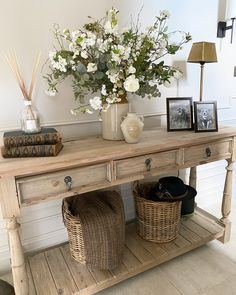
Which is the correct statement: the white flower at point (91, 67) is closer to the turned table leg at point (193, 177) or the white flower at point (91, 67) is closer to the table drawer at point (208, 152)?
the table drawer at point (208, 152)

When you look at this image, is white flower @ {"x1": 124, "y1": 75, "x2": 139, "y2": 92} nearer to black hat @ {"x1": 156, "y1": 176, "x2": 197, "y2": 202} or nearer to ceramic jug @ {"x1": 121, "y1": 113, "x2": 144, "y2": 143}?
ceramic jug @ {"x1": 121, "y1": 113, "x2": 144, "y2": 143}

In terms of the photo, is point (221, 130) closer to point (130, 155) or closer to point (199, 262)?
point (130, 155)

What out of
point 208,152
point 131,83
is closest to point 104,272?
point 208,152

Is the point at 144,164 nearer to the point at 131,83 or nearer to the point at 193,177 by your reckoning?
the point at 131,83

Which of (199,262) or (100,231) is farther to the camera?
(199,262)

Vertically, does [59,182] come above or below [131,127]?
below

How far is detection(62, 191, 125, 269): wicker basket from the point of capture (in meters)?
1.40

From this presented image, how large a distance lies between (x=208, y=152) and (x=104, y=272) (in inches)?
39.1

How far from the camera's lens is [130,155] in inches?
50.8

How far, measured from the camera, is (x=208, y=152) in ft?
5.20

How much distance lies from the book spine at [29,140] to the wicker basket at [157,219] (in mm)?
822

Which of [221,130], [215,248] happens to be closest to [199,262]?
[215,248]

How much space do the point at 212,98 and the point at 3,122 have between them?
1.76 m

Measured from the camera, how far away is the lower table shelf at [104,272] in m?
1.41
